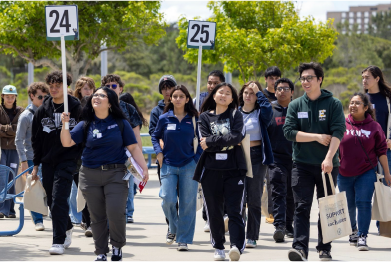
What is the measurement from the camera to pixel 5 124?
10609 mm

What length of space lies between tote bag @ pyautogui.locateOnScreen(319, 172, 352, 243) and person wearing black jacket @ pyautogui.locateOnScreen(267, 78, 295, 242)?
184 centimetres

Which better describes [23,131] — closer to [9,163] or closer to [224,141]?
[9,163]

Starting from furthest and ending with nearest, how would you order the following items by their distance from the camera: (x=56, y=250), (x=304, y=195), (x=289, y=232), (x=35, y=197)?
(x=289, y=232)
(x=35, y=197)
(x=56, y=250)
(x=304, y=195)

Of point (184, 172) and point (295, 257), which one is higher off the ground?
point (184, 172)

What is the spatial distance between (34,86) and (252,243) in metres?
4.31

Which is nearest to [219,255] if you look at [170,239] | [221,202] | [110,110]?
[221,202]

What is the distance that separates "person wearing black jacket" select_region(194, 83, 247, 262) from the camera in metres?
6.71

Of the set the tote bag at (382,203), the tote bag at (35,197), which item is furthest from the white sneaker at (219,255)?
the tote bag at (35,197)

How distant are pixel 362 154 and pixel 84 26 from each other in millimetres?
9590

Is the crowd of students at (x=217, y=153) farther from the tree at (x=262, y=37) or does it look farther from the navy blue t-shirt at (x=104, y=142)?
the tree at (x=262, y=37)

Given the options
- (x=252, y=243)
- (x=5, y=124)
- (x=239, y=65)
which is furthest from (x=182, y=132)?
(x=239, y=65)

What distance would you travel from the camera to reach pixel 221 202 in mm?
6867

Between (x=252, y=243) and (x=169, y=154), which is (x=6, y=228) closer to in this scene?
(x=169, y=154)

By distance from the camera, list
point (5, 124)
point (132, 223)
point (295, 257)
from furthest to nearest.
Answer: point (5, 124) < point (132, 223) < point (295, 257)
